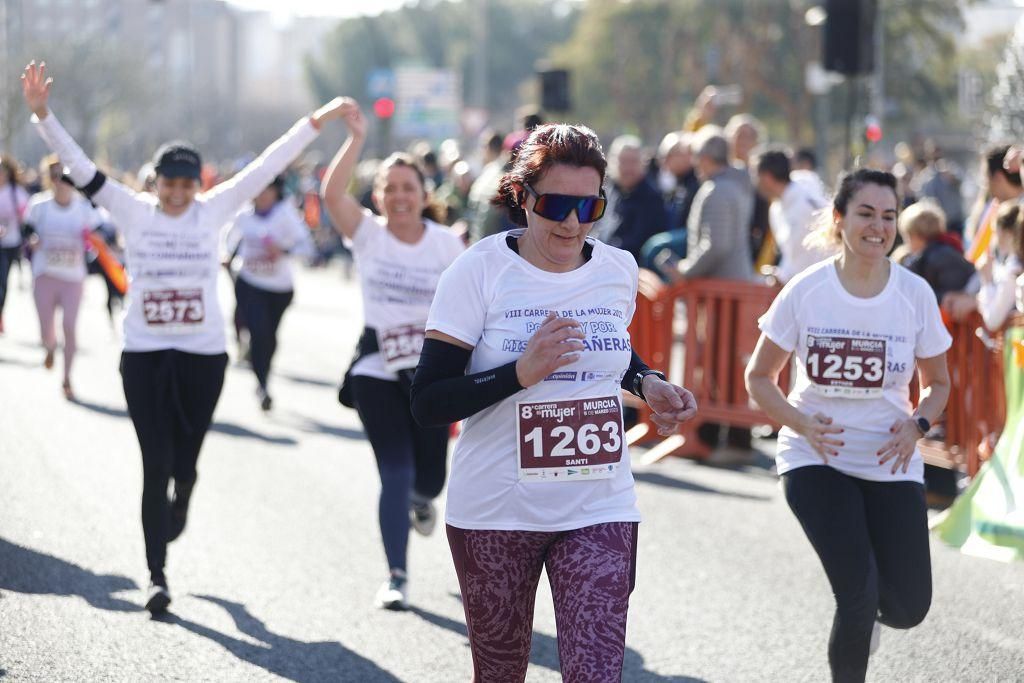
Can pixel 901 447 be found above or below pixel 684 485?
above

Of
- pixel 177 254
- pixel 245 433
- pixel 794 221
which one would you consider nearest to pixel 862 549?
pixel 177 254

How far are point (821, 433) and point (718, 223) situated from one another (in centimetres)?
551

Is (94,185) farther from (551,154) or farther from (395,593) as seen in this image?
(551,154)

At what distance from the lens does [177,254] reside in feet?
22.2

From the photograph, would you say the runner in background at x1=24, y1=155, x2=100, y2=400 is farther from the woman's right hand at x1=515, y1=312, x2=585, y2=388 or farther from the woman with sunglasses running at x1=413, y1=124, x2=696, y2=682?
the woman's right hand at x1=515, y1=312, x2=585, y2=388

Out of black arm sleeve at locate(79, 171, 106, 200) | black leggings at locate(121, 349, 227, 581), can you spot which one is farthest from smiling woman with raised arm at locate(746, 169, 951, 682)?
black arm sleeve at locate(79, 171, 106, 200)

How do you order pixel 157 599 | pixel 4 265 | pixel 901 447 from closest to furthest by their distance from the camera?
pixel 901 447, pixel 157 599, pixel 4 265

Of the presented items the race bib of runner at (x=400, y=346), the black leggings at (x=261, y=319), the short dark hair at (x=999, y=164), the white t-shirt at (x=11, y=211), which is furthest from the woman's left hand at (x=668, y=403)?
the white t-shirt at (x=11, y=211)

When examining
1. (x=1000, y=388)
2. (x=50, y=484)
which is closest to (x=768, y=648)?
(x=1000, y=388)

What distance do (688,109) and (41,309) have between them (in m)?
51.9

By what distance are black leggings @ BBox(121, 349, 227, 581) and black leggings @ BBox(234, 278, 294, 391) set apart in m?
5.93

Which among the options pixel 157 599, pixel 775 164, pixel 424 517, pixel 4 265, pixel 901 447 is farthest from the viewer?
pixel 4 265

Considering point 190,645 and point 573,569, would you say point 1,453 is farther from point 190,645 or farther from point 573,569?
point 573,569

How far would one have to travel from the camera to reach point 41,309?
13.8 m
